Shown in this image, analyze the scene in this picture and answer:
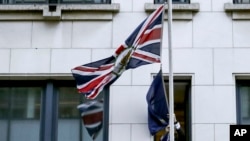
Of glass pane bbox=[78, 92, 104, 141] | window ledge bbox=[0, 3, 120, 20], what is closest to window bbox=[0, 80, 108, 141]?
glass pane bbox=[78, 92, 104, 141]

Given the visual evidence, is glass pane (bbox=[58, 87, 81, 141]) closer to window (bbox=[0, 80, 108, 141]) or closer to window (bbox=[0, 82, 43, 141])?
window (bbox=[0, 80, 108, 141])

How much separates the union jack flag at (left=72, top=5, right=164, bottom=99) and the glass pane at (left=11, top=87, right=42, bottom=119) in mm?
1630

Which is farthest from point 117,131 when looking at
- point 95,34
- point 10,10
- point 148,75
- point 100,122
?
point 10,10

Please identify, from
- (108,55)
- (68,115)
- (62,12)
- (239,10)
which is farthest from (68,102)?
(239,10)

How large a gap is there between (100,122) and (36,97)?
5.84ft

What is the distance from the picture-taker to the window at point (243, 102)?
1320cm

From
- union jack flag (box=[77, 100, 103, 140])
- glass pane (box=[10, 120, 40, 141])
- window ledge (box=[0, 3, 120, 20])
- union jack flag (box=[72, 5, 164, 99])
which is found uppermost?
window ledge (box=[0, 3, 120, 20])

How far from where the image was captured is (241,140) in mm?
12414

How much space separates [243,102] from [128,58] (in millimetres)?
2941

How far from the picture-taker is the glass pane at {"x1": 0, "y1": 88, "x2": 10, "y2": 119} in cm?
1348

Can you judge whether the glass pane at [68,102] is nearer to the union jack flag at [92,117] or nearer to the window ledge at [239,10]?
the union jack flag at [92,117]

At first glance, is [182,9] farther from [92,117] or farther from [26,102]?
[26,102]

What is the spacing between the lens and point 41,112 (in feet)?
44.2

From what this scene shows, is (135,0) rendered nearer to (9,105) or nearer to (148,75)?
(148,75)
